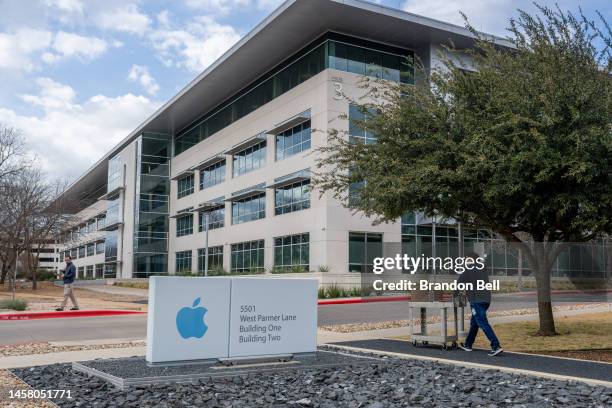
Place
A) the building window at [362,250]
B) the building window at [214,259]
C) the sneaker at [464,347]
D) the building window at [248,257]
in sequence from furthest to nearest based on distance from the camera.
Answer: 1. the building window at [214,259]
2. the building window at [248,257]
3. the building window at [362,250]
4. the sneaker at [464,347]

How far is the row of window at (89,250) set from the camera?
8236 cm

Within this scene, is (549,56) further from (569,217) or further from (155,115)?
(155,115)

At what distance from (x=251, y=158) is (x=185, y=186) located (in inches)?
581

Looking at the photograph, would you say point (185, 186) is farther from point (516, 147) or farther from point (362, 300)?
point (516, 147)

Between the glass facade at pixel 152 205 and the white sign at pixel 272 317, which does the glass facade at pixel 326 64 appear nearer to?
the glass facade at pixel 152 205

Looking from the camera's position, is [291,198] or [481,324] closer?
[481,324]

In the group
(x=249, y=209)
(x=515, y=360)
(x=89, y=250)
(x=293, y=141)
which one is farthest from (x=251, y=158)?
(x=89, y=250)

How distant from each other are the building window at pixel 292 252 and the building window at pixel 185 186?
18484 mm

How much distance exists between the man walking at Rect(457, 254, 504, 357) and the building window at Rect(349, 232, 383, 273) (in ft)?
77.0

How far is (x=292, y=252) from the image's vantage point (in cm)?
3922

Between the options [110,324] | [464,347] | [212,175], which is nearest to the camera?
[464,347]

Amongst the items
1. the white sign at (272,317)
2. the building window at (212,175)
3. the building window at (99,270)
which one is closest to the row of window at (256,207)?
the building window at (212,175)

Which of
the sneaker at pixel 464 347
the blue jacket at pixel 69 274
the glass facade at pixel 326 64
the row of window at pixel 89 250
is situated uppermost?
the glass facade at pixel 326 64

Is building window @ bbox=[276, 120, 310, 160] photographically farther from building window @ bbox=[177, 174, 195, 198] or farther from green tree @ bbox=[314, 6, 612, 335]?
green tree @ bbox=[314, 6, 612, 335]
